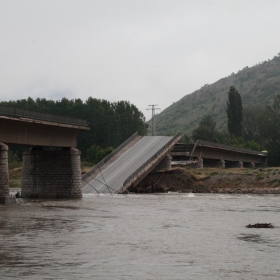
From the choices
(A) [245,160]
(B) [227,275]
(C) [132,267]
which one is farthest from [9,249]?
(A) [245,160]

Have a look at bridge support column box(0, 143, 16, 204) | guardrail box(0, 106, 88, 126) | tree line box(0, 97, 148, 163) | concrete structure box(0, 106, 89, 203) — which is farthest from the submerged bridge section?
tree line box(0, 97, 148, 163)

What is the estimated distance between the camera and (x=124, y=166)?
8056 cm

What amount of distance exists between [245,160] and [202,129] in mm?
36937

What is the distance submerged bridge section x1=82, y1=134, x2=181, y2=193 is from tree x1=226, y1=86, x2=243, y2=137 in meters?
63.5

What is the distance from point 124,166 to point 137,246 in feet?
182

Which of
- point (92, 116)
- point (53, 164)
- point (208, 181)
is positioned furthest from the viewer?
point (92, 116)

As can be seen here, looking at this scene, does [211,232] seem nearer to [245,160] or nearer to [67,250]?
[67,250]

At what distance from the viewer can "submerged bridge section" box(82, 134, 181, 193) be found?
7331cm

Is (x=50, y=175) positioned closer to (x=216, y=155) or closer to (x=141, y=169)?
(x=141, y=169)

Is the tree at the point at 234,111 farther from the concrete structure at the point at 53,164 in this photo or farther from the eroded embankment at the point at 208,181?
the concrete structure at the point at 53,164

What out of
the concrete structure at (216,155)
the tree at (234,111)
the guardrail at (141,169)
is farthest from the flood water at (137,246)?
the tree at (234,111)

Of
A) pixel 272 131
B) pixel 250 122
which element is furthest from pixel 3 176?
pixel 250 122

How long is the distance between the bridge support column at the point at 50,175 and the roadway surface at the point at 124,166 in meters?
9.23

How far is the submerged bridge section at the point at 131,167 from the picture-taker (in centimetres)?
7331
